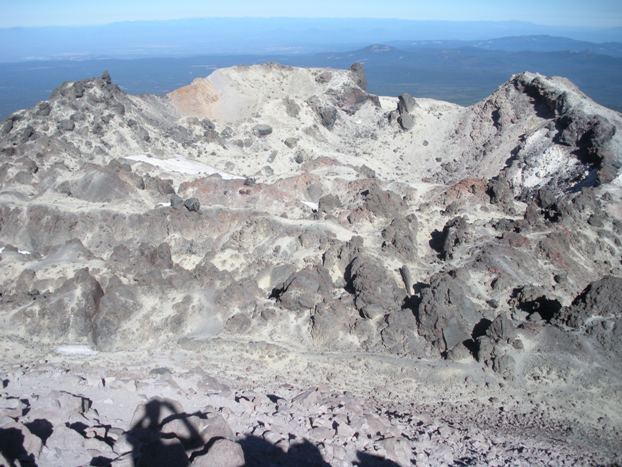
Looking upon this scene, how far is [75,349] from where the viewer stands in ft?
59.8

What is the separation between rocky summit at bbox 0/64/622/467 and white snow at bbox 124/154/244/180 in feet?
0.71

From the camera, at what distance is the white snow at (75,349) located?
18.0 meters

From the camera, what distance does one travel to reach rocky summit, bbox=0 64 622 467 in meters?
12.9

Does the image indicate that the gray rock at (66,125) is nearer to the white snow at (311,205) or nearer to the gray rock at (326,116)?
the white snow at (311,205)

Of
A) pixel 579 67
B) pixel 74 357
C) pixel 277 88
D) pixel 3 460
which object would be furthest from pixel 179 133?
pixel 579 67

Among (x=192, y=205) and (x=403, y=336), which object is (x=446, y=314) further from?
(x=192, y=205)

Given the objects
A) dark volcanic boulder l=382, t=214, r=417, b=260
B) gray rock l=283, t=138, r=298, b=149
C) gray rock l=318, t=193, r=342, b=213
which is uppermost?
gray rock l=283, t=138, r=298, b=149

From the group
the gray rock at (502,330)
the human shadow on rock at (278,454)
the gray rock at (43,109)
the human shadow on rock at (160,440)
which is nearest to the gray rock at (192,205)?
the human shadow on rock at (160,440)

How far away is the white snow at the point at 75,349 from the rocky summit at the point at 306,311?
0.29ft

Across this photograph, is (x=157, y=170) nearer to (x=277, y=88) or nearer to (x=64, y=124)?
(x=64, y=124)

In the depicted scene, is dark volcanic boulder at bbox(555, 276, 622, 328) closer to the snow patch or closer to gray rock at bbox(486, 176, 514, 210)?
gray rock at bbox(486, 176, 514, 210)

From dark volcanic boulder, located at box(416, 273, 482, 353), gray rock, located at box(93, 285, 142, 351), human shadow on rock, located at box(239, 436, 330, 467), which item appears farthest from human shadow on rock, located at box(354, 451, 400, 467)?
gray rock, located at box(93, 285, 142, 351)

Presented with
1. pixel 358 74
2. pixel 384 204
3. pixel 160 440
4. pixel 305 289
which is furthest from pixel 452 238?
pixel 358 74

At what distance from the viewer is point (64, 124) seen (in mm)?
33906
